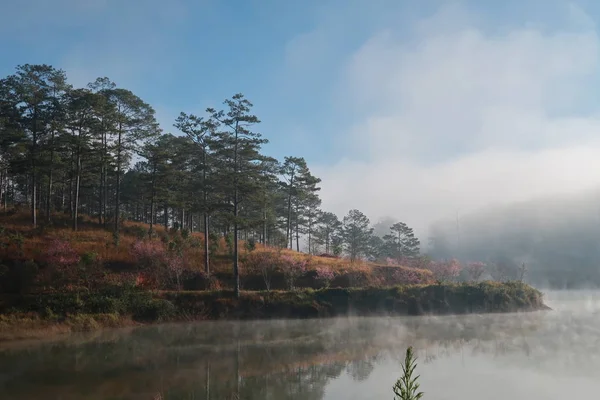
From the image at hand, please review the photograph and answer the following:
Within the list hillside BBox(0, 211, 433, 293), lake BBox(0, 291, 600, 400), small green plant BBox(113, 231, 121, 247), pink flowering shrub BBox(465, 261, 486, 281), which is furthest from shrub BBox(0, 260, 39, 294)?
pink flowering shrub BBox(465, 261, 486, 281)

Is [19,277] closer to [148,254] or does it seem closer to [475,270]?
[148,254]

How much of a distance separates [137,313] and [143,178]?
12.7m

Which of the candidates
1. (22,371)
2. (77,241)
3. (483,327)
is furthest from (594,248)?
(22,371)

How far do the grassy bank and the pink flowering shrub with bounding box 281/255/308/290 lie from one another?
2.44m

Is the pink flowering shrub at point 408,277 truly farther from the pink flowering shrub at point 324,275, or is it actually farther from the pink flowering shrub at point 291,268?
the pink flowering shrub at point 291,268

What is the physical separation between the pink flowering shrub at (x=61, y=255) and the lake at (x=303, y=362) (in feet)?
21.0

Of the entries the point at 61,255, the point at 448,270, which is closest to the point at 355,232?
the point at 448,270

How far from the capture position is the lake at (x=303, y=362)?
457 inches

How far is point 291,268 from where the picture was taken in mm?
31516

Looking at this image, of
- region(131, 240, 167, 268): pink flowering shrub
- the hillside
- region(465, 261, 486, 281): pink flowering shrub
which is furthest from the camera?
region(465, 261, 486, 281): pink flowering shrub

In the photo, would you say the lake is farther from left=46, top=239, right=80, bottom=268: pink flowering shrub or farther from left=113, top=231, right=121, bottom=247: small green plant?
left=113, top=231, right=121, bottom=247: small green plant

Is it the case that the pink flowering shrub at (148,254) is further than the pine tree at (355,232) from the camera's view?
No

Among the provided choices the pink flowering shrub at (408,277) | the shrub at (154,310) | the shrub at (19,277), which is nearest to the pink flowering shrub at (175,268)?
the shrub at (154,310)

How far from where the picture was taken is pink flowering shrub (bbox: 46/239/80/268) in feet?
84.9
